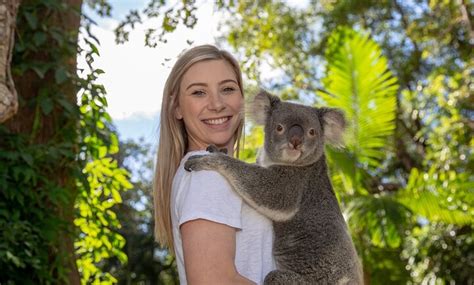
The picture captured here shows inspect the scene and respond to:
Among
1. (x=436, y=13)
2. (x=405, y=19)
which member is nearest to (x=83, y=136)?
(x=436, y=13)

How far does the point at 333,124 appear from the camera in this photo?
319 centimetres

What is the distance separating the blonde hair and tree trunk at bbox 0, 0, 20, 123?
780 millimetres

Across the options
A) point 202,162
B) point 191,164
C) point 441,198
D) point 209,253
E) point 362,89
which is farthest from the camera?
point 441,198

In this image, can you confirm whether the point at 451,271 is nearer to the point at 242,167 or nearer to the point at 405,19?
the point at 405,19

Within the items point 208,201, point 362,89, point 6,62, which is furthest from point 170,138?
point 362,89

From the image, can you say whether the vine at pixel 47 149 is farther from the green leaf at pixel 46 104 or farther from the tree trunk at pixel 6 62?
the tree trunk at pixel 6 62

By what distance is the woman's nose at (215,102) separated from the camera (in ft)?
9.15

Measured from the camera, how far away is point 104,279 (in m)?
6.00

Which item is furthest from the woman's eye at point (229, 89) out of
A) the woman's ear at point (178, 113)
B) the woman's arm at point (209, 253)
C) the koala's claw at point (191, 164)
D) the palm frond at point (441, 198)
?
the palm frond at point (441, 198)

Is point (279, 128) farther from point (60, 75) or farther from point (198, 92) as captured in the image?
point (60, 75)

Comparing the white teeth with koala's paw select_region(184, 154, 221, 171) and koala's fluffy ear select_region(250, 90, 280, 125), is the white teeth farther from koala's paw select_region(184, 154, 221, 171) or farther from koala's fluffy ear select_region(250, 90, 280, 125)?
koala's fluffy ear select_region(250, 90, 280, 125)

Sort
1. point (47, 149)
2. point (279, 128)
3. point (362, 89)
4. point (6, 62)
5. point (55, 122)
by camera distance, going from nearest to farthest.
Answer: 1. point (279, 128)
2. point (6, 62)
3. point (47, 149)
4. point (55, 122)
5. point (362, 89)

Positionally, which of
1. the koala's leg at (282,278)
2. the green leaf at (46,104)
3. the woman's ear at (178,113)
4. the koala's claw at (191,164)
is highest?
the green leaf at (46,104)

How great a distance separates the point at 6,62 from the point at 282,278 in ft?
5.92
